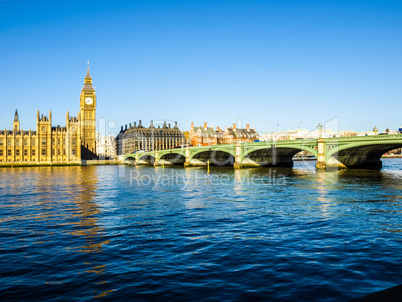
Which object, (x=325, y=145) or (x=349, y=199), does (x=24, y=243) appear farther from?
(x=325, y=145)

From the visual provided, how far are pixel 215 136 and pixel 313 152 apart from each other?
413ft

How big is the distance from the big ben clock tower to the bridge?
83433 mm

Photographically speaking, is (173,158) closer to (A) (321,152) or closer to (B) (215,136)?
(B) (215,136)

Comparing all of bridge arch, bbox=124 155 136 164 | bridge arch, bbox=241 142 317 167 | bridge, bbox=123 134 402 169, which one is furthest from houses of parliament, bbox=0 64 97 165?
bridge arch, bbox=241 142 317 167

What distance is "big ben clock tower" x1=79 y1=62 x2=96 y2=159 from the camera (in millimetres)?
176750

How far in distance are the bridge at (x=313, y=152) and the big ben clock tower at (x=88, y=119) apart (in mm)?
83433

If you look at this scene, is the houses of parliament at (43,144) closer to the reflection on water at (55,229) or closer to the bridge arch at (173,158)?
the bridge arch at (173,158)

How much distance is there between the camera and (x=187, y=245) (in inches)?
591

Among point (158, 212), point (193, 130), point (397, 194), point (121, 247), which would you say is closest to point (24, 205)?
point (158, 212)

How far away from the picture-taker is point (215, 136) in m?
190

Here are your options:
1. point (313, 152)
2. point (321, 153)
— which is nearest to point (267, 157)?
point (313, 152)

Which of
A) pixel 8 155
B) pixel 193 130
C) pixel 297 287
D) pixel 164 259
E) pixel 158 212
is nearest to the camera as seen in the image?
pixel 297 287

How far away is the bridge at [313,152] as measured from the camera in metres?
58.0

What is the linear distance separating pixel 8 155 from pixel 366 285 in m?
162
